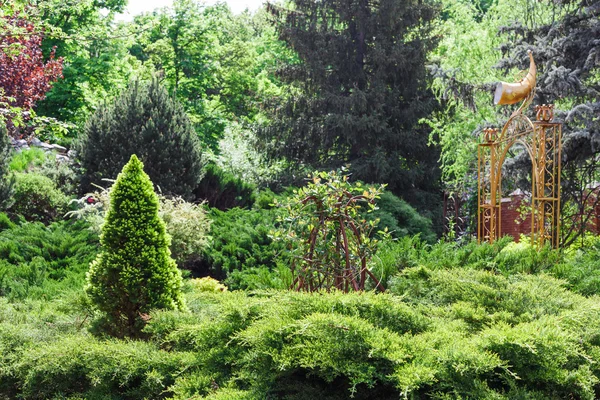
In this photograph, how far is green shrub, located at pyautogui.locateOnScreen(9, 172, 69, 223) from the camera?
12.4 m

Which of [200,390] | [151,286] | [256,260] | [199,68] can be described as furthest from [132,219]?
[199,68]

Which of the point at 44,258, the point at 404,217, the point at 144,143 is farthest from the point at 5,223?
the point at 404,217

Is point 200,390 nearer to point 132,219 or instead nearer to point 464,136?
point 132,219

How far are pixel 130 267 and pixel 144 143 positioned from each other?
8087 mm

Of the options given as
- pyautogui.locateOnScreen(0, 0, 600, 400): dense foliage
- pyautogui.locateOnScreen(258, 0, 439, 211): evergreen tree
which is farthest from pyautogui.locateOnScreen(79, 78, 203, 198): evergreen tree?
pyautogui.locateOnScreen(258, 0, 439, 211): evergreen tree

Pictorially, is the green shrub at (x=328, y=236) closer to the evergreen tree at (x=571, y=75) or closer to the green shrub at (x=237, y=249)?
the green shrub at (x=237, y=249)

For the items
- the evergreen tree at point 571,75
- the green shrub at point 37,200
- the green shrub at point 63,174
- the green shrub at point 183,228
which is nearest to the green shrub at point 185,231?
the green shrub at point 183,228

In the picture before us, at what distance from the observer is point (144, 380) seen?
4.16 meters

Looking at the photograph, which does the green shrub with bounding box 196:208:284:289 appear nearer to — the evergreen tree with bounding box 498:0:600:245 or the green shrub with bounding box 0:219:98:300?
the green shrub with bounding box 0:219:98:300

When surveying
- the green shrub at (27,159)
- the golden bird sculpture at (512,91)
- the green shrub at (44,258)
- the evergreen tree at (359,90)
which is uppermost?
the evergreen tree at (359,90)

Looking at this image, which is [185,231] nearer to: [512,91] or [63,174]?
[63,174]

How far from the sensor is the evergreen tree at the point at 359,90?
19109 mm

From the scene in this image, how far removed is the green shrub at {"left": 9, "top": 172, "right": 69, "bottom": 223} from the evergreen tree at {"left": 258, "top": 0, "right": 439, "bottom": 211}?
813cm

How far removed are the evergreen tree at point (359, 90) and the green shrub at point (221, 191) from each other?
4802mm
